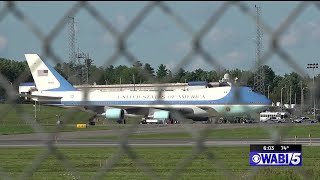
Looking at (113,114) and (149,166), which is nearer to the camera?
(113,114)

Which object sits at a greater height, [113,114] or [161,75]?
[161,75]

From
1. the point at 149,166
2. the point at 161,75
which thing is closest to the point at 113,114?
the point at 149,166

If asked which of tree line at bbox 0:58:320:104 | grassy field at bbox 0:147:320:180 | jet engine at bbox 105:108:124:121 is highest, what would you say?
tree line at bbox 0:58:320:104

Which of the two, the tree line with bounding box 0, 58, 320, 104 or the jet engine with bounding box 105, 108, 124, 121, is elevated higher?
the tree line with bounding box 0, 58, 320, 104

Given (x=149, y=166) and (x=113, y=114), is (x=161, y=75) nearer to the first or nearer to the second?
(x=113, y=114)

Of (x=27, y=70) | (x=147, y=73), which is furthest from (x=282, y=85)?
(x=27, y=70)

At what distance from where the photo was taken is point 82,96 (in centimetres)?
268

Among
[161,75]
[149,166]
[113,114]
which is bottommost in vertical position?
[149,166]

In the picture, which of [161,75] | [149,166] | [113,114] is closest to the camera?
[161,75]

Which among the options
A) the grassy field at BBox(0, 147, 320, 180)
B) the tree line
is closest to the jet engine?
the grassy field at BBox(0, 147, 320, 180)

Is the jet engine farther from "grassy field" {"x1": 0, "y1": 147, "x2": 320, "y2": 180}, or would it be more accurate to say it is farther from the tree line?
the tree line

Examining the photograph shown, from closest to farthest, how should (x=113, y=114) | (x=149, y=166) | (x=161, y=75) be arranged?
(x=161, y=75)
(x=113, y=114)
(x=149, y=166)

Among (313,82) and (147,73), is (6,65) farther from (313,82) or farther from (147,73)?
(313,82)

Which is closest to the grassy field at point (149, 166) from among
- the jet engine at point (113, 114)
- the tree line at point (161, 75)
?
the jet engine at point (113, 114)
